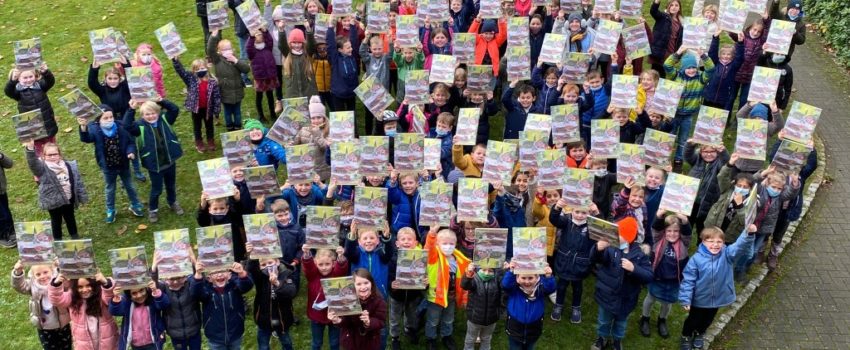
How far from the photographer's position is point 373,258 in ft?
25.8

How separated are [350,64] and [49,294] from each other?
5993 mm

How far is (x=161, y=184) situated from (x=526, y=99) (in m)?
5.26

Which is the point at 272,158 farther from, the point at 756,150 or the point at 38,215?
the point at 756,150

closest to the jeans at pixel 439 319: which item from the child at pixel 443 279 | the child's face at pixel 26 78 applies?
the child at pixel 443 279

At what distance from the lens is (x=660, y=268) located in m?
8.31

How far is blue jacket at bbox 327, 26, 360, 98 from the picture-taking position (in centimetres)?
1172

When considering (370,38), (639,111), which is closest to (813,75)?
(639,111)

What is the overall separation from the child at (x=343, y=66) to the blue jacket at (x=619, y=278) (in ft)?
18.1

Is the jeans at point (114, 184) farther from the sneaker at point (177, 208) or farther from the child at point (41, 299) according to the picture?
the child at point (41, 299)

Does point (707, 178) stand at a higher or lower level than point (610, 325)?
higher

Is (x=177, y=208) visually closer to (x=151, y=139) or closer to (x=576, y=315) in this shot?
(x=151, y=139)

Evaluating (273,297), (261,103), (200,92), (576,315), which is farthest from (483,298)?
(261,103)

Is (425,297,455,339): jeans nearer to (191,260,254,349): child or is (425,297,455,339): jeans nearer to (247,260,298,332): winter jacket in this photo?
(247,260,298,332): winter jacket

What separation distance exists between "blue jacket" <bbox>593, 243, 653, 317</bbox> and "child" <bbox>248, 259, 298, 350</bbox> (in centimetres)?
315
